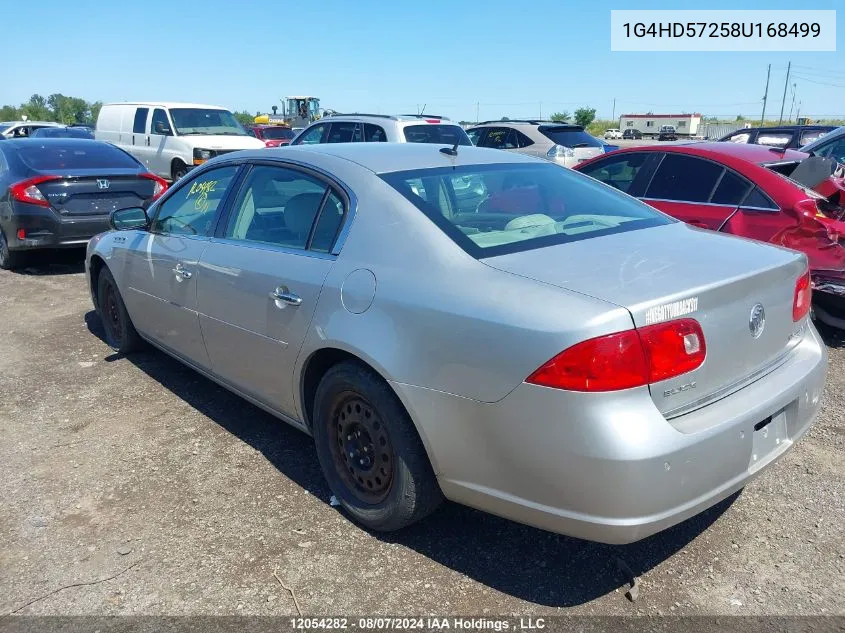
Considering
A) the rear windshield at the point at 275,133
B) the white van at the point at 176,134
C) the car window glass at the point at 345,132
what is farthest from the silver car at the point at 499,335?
the rear windshield at the point at 275,133

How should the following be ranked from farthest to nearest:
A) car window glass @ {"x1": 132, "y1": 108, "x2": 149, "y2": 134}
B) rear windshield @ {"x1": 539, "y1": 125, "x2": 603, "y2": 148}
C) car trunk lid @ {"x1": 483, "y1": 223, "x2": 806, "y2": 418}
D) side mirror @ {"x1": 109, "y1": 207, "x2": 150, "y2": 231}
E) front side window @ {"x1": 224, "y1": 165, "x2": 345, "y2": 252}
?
1. car window glass @ {"x1": 132, "y1": 108, "x2": 149, "y2": 134}
2. rear windshield @ {"x1": 539, "y1": 125, "x2": 603, "y2": 148}
3. side mirror @ {"x1": 109, "y1": 207, "x2": 150, "y2": 231}
4. front side window @ {"x1": 224, "y1": 165, "x2": 345, "y2": 252}
5. car trunk lid @ {"x1": 483, "y1": 223, "x2": 806, "y2": 418}

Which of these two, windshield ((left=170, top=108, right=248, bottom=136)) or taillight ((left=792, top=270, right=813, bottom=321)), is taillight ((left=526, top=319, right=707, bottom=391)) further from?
windshield ((left=170, top=108, right=248, bottom=136))

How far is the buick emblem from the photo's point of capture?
2552 mm

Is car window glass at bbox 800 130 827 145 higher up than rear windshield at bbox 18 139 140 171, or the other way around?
rear windshield at bbox 18 139 140 171

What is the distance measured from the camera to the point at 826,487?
331cm

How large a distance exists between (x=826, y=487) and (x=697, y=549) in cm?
90

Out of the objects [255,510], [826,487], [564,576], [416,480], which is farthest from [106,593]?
[826,487]

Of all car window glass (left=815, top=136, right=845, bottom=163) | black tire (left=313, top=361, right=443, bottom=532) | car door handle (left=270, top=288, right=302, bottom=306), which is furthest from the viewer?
car window glass (left=815, top=136, right=845, bottom=163)

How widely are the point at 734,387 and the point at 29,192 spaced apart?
290 inches

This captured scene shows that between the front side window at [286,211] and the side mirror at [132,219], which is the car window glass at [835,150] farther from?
the side mirror at [132,219]

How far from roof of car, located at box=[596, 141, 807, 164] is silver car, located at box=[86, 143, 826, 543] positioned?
239 cm

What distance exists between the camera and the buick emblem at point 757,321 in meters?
2.55

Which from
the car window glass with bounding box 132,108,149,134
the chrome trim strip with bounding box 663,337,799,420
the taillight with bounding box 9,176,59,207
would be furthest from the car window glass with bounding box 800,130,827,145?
the car window glass with bounding box 132,108,149,134

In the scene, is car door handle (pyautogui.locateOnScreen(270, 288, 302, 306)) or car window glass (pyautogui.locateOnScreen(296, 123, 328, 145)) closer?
car door handle (pyautogui.locateOnScreen(270, 288, 302, 306))
